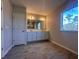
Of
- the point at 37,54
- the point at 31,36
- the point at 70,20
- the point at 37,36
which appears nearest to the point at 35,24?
the point at 37,36

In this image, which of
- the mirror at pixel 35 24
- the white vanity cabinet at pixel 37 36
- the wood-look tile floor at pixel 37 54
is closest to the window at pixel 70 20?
the wood-look tile floor at pixel 37 54

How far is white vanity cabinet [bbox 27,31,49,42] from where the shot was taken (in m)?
5.74

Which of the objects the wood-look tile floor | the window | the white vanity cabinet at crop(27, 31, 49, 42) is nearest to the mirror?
the white vanity cabinet at crop(27, 31, 49, 42)

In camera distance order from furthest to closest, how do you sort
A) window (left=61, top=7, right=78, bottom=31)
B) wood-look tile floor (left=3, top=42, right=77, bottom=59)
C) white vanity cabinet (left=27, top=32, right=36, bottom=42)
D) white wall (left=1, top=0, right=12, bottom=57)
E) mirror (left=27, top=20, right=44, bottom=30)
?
mirror (left=27, top=20, right=44, bottom=30)
white vanity cabinet (left=27, top=32, right=36, bottom=42)
window (left=61, top=7, right=78, bottom=31)
white wall (left=1, top=0, right=12, bottom=57)
wood-look tile floor (left=3, top=42, right=77, bottom=59)

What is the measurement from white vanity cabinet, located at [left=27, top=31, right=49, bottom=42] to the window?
6.84 feet

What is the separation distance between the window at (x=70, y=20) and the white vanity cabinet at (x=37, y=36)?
2.08 m

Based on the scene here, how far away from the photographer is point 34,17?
6.44m

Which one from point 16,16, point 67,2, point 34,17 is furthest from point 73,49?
point 34,17

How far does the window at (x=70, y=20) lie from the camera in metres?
3.48

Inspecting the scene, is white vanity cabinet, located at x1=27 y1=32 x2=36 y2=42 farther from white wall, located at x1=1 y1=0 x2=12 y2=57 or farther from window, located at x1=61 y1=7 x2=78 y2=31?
window, located at x1=61 y1=7 x2=78 y2=31

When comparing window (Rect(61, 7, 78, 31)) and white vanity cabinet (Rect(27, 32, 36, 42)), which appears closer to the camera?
window (Rect(61, 7, 78, 31))

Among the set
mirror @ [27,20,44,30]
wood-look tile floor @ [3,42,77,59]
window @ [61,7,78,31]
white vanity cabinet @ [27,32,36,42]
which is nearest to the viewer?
wood-look tile floor @ [3,42,77,59]

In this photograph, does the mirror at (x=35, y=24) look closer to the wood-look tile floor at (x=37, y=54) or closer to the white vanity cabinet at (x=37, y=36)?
the white vanity cabinet at (x=37, y=36)

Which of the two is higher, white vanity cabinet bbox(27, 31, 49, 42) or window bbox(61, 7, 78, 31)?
window bbox(61, 7, 78, 31)
